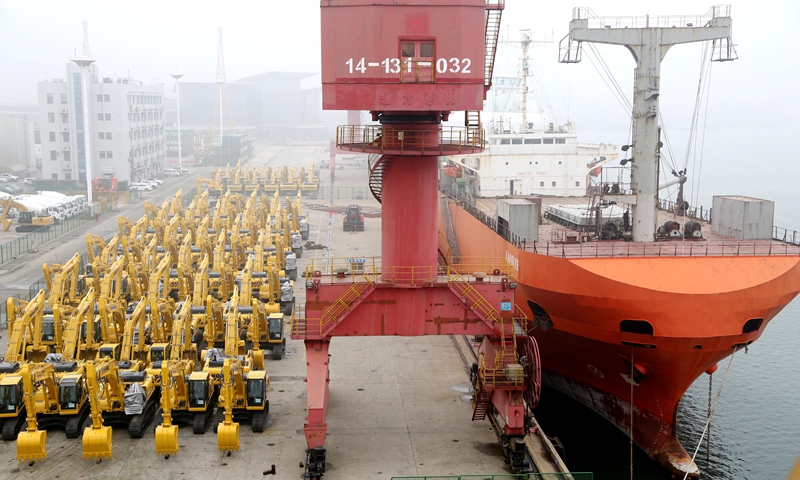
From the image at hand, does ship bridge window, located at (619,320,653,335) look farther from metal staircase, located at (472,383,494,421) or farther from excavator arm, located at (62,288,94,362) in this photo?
excavator arm, located at (62,288,94,362)

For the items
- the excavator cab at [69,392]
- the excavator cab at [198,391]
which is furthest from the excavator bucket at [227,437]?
the excavator cab at [69,392]

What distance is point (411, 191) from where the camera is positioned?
794 inches

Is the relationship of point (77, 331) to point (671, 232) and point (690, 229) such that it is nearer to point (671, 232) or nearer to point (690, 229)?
point (671, 232)

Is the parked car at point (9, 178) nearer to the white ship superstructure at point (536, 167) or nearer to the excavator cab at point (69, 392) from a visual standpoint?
the white ship superstructure at point (536, 167)

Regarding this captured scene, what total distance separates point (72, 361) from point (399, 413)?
29.5 feet

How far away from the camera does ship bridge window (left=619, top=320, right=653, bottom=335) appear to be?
20.8 metres

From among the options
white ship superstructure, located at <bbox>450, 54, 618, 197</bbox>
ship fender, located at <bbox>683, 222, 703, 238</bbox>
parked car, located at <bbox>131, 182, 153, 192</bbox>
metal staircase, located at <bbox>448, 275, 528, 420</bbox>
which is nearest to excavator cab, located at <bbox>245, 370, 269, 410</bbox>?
metal staircase, located at <bbox>448, 275, 528, 420</bbox>

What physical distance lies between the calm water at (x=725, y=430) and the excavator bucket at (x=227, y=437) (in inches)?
374

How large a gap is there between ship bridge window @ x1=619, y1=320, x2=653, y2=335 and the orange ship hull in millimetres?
37

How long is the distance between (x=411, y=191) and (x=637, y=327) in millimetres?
6857

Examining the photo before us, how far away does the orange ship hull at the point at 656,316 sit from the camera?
2039 centimetres

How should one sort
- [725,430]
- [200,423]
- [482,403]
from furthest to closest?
1. [725,430]
2. [482,403]
3. [200,423]

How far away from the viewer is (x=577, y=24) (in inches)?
989

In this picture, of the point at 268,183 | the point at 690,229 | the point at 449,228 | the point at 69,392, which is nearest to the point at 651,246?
the point at 690,229
